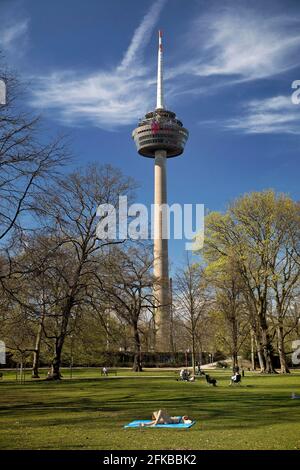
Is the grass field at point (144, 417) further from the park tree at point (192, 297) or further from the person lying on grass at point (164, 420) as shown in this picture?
the park tree at point (192, 297)

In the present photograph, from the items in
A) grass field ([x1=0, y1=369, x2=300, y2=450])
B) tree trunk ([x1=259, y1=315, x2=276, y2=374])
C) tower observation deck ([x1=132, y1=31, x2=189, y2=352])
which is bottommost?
grass field ([x1=0, y1=369, x2=300, y2=450])

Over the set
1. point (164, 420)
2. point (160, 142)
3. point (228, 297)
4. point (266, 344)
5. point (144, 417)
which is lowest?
point (144, 417)

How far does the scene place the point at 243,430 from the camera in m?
14.3

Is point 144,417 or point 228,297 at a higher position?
point 228,297

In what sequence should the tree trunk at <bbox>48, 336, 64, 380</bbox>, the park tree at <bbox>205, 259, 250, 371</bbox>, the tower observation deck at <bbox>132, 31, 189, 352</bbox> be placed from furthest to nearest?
the tower observation deck at <bbox>132, 31, 189, 352</bbox> < the park tree at <bbox>205, 259, 250, 371</bbox> < the tree trunk at <bbox>48, 336, 64, 380</bbox>

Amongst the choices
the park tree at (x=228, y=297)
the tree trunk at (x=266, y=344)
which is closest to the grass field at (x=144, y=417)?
the park tree at (x=228, y=297)

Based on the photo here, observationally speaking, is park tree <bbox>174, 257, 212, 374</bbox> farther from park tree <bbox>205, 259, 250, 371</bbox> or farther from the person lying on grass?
the person lying on grass

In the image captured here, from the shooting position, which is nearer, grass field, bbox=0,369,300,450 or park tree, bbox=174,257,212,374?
grass field, bbox=0,369,300,450

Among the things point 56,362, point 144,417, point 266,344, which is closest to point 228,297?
point 266,344

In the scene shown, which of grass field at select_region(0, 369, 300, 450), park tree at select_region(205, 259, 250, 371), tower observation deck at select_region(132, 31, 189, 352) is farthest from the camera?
tower observation deck at select_region(132, 31, 189, 352)

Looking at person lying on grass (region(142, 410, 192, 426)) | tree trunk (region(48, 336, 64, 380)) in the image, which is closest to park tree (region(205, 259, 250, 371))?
tree trunk (region(48, 336, 64, 380))

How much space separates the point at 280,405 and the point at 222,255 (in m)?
32.2

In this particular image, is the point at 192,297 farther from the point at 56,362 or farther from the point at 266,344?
the point at 56,362

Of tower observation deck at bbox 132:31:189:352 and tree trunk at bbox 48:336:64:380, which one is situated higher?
tower observation deck at bbox 132:31:189:352
